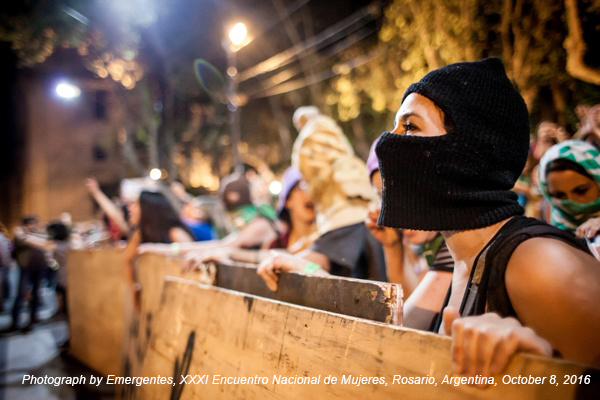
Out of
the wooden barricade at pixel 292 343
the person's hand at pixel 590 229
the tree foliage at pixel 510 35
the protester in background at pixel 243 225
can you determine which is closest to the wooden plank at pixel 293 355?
the wooden barricade at pixel 292 343

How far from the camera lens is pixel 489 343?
998 millimetres

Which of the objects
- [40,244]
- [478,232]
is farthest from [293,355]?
[40,244]

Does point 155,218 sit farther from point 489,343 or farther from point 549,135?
point 489,343

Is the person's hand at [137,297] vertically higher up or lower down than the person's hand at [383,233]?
lower down

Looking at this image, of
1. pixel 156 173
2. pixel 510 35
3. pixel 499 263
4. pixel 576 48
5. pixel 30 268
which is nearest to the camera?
pixel 499 263

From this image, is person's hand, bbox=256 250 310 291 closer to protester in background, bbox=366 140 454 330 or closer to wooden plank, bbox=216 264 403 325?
wooden plank, bbox=216 264 403 325

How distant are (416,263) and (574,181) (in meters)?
1.21

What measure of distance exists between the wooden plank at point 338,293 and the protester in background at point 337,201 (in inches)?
14.3

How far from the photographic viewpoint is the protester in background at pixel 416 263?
2.05 meters

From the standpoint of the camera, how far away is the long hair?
5004mm

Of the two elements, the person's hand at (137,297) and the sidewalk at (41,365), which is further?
the sidewalk at (41,365)

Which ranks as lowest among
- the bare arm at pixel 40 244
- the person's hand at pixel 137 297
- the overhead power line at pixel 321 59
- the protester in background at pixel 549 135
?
the bare arm at pixel 40 244

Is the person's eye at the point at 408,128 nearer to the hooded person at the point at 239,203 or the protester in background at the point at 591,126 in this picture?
the protester in background at the point at 591,126

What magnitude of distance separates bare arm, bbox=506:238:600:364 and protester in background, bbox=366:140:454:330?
2.53 feet
